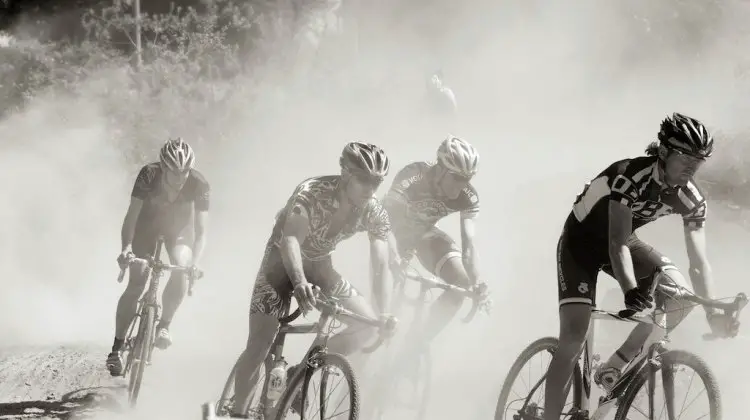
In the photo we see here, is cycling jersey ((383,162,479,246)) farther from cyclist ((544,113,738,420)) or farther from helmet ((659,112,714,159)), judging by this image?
helmet ((659,112,714,159))

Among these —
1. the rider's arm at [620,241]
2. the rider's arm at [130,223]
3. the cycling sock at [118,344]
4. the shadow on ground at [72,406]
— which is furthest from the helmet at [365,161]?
the cycling sock at [118,344]

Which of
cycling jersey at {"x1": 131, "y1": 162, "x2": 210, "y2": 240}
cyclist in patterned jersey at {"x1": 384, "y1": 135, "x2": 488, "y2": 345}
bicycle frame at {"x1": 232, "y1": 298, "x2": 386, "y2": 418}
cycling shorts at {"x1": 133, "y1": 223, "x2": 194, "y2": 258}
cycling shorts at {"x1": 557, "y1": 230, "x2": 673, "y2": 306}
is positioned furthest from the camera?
cycling shorts at {"x1": 133, "y1": 223, "x2": 194, "y2": 258}

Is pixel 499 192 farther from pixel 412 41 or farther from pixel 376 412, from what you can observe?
pixel 376 412

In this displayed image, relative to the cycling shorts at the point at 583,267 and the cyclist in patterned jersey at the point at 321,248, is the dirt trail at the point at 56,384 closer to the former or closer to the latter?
the cyclist in patterned jersey at the point at 321,248

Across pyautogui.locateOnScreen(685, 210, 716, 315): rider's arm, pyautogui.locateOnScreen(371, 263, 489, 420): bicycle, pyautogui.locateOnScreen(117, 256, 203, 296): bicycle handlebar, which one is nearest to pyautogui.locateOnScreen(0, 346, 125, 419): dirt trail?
pyautogui.locateOnScreen(117, 256, 203, 296): bicycle handlebar

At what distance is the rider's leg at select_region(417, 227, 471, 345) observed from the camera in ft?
26.8

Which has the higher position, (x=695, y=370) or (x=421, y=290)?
(x=421, y=290)

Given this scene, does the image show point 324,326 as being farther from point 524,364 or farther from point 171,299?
point 171,299

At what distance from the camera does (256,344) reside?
20.6ft

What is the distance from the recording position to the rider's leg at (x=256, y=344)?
20.5ft

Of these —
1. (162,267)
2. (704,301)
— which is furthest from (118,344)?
(704,301)

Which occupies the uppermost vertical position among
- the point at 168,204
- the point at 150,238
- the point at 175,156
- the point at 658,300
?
the point at 175,156

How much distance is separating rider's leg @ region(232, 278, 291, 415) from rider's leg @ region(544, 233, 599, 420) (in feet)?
5.79

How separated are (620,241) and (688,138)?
2.18 feet
